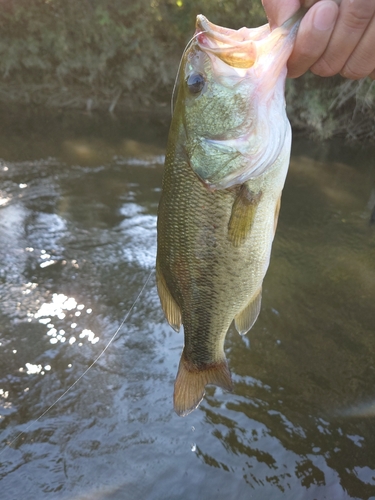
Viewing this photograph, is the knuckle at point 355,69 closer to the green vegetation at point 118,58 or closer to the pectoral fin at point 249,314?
the pectoral fin at point 249,314

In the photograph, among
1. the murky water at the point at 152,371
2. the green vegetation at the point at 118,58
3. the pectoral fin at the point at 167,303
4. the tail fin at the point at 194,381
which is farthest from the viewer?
the green vegetation at the point at 118,58

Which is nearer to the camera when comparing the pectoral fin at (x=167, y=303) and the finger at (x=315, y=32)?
the finger at (x=315, y=32)

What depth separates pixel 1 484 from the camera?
8.32 ft

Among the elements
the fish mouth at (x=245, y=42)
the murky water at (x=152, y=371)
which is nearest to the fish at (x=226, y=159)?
the fish mouth at (x=245, y=42)

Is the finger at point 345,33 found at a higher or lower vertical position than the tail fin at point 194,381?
higher

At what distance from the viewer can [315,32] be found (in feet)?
3.89

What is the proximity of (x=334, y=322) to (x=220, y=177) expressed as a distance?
318cm

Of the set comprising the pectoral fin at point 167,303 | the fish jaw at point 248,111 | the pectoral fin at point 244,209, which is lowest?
the pectoral fin at point 167,303

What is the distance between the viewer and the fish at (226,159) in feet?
4.40

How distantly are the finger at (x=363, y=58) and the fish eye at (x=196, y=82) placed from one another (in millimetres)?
472

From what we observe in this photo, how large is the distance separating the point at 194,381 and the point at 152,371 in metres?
1.67

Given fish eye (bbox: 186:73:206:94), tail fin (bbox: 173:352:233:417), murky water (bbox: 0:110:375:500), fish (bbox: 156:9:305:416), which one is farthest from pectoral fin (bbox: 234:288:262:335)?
murky water (bbox: 0:110:375:500)

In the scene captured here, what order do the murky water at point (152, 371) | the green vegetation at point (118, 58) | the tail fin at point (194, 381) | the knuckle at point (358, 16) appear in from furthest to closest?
1. the green vegetation at point (118, 58)
2. the murky water at point (152, 371)
3. the tail fin at point (194, 381)
4. the knuckle at point (358, 16)

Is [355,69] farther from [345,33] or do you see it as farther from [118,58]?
[118,58]
